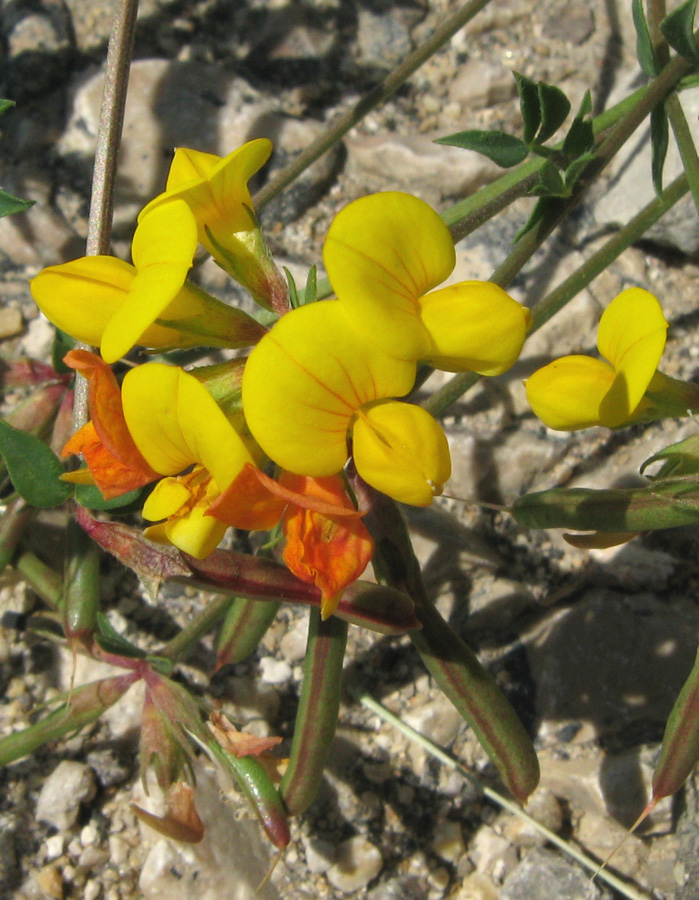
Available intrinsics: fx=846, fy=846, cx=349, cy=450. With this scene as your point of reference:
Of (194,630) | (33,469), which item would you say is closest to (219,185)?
(33,469)

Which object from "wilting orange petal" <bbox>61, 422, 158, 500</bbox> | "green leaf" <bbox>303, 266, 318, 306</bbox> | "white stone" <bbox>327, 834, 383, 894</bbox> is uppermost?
"green leaf" <bbox>303, 266, 318, 306</bbox>

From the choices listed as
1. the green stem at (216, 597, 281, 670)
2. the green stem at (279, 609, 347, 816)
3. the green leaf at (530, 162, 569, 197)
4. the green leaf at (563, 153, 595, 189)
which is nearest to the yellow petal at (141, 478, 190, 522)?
the green stem at (279, 609, 347, 816)

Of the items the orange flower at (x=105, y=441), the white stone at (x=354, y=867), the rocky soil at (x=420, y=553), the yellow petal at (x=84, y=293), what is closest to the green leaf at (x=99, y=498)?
the orange flower at (x=105, y=441)

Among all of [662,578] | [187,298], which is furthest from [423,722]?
[187,298]

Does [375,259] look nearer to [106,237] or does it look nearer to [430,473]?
[430,473]

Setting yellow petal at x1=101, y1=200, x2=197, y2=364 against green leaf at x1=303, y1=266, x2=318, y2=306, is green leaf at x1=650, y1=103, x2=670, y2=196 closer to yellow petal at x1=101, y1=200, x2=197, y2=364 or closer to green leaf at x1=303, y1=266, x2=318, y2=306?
green leaf at x1=303, y1=266, x2=318, y2=306

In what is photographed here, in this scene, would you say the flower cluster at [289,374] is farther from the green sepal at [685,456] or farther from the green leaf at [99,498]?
the green sepal at [685,456]
